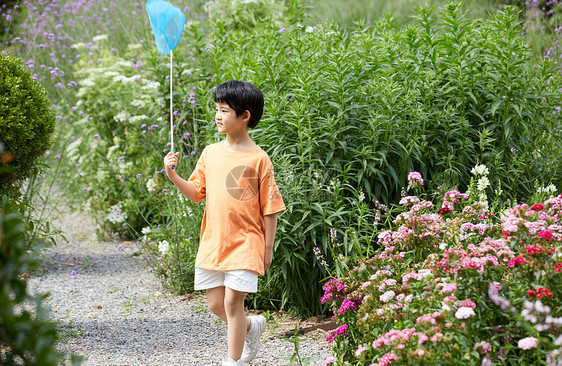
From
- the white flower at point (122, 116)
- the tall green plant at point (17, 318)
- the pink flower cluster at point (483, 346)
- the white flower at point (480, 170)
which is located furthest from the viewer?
the white flower at point (122, 116)

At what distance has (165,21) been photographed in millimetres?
3379

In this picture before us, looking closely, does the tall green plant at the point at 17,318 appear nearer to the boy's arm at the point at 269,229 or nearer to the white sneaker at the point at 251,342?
the boy's arm at the point at 269,229

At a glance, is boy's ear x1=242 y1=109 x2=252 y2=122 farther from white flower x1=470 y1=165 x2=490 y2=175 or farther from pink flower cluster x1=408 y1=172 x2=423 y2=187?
white flower x1=470 y1=165 x2=490 y2=175

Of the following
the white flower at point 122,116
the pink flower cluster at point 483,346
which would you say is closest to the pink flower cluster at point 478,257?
the pink flower cluster at point 483,346

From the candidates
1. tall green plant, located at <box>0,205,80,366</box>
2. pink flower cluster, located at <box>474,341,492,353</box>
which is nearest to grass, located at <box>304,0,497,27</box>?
pink flower cluster, located at <box>474,341,492,353</box>

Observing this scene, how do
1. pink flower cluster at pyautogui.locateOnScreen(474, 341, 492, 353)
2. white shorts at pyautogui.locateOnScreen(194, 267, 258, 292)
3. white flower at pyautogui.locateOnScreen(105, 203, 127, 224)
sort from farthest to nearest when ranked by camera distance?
1. white flower at pyautogui.locateOnScreen(105, 203, 127, 224)
2. white shorts at pyautogui.locateOnScreen(194, 267, 258, 292)
3. pink flower cluster at pyautogui.locateOnScreen(474, 341, 492, 353)

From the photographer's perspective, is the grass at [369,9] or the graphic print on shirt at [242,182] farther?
the grass at [369,9]

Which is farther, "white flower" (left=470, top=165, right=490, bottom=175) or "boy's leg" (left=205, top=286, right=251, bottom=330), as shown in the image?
"white flower" (left=470, top=165, right=490, bottom=175)

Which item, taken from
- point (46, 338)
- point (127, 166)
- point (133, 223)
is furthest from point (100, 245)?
point (46, 338)

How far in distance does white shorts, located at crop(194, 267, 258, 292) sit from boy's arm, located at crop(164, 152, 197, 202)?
0.44m

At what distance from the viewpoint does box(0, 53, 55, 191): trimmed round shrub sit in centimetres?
427

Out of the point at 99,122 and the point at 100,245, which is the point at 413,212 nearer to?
the point at 100,245

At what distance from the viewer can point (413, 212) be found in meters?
3.11

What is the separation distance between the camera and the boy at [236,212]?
316 centimetres
